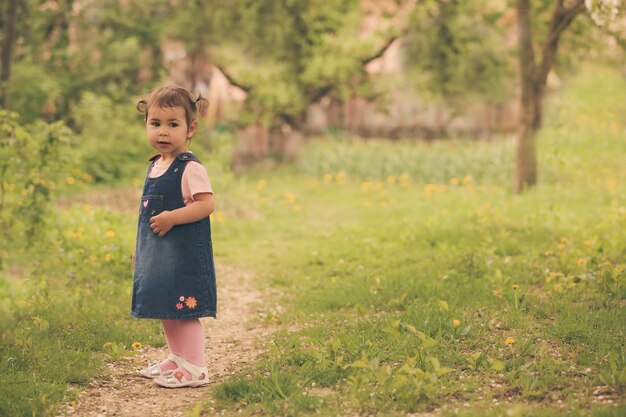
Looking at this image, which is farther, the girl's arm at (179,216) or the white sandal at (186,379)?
the white sandal at (186,379)

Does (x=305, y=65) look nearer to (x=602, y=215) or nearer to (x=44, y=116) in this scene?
(x=44, y=116)

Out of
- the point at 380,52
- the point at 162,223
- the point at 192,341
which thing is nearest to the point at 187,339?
the point at 192,341

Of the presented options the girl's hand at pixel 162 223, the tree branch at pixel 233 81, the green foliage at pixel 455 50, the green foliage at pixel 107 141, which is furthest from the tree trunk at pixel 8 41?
the green foliage at pixel 455 50

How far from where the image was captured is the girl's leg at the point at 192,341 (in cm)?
416

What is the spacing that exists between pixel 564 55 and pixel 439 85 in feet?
8.50

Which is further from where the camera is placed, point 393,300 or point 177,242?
point 393,300

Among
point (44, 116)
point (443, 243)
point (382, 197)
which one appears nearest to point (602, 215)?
point (443, 243)

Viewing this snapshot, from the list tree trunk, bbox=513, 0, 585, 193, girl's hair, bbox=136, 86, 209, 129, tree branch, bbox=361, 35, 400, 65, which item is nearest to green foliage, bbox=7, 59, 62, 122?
tree branch, bbox=361, 35, 400, 65

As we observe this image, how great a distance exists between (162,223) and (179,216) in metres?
0.09

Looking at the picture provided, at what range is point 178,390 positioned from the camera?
4.11 metres

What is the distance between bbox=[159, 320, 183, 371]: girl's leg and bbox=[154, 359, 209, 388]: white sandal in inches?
3.4

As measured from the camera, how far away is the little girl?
4059mm

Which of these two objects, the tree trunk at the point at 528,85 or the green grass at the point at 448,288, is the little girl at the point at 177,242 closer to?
the green grass at the point at 448,288

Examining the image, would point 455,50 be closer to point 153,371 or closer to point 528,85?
point 528,85
